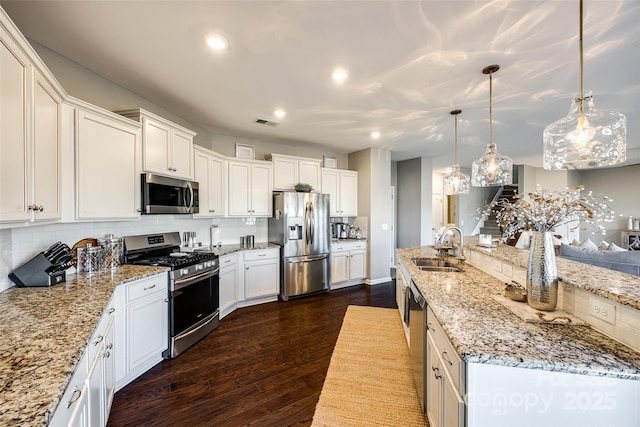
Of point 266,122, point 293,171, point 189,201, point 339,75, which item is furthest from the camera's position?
point 293,171

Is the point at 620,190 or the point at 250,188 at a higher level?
the point at 620,190

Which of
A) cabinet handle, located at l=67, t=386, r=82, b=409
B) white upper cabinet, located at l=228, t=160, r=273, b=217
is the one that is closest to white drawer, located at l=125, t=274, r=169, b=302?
cabinet handle, located at l=67, t=386, r=82, b=409

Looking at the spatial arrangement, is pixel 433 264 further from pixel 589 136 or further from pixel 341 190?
pixel 341 190

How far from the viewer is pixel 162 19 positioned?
179cm

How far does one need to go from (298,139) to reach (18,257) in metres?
3.72

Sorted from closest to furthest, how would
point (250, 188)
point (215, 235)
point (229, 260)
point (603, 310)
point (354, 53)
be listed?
point (603, 310) → point (354, 53) → point (229, 260) → point (215, 235) → point (250, 188)

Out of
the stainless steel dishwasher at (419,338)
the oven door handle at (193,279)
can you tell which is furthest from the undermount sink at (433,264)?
the oven door handle at (193,279)

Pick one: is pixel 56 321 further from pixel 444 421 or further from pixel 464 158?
pixel 464 158

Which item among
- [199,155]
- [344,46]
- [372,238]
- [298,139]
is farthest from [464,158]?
[199,155]

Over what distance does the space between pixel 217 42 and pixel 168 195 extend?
5.37ft

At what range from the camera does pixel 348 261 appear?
196 inches

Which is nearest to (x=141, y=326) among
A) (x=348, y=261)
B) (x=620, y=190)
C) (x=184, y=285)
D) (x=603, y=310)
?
(x=184, y=285)

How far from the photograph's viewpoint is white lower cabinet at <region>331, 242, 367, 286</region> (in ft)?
15.8

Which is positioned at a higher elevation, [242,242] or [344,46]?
[344,46]
